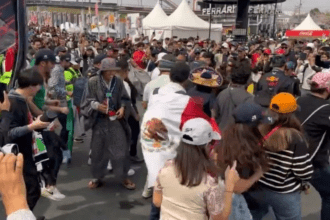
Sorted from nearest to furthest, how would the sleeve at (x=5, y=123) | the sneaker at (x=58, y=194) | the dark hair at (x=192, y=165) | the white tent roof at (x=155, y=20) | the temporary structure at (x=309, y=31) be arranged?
1. the dark hair at (x=192, y=165)
2. the sleeve at (x=5, y=123)
3. the sneaker at (x=58, y=194)
4. the white tent roof at (x=155, y=20)
5. the temporary structure at (x=309, y=31)

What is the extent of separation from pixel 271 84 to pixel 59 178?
11.4 ft

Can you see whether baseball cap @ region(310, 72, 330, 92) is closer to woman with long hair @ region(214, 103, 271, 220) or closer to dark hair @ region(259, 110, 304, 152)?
dark hair @ region(259, 110, 304, 152)

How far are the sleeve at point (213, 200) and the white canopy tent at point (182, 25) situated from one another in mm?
23198

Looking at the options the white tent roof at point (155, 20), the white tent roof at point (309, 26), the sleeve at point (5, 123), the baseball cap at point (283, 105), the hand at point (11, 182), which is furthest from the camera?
the white tent roof at point (309, 26)

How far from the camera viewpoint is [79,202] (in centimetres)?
459

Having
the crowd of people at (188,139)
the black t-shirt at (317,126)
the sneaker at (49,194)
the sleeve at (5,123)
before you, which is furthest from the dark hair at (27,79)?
the black t-shirt at (317,126)

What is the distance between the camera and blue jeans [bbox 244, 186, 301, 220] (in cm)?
290

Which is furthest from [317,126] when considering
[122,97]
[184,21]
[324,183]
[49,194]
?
[184,21]

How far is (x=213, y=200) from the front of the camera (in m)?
2.18

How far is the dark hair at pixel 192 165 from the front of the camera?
2176 millimetres

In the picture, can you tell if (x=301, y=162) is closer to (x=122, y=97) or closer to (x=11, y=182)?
(x=11, y=182)

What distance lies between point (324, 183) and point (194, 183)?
6.09ft

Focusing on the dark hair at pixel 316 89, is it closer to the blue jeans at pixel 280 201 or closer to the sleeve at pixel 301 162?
the sleeve at pixel 301 162

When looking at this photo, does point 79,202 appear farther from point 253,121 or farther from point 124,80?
point 253,121
